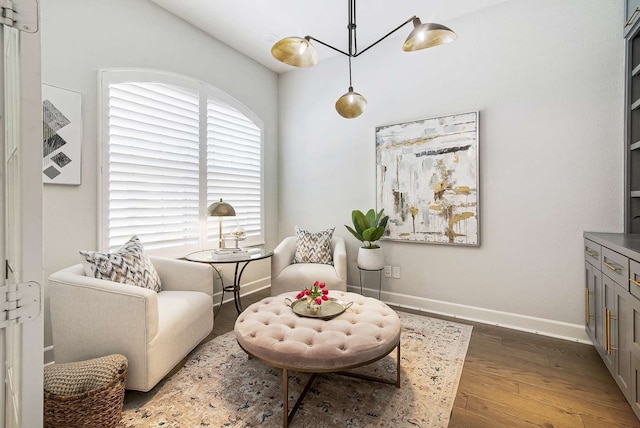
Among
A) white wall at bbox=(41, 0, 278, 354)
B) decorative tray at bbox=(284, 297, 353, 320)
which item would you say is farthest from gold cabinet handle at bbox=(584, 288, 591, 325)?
white wall at bbox=(41, 0, 278, 354)

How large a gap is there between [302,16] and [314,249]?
7.62ft

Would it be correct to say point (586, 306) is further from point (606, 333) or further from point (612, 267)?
point (612, 267)

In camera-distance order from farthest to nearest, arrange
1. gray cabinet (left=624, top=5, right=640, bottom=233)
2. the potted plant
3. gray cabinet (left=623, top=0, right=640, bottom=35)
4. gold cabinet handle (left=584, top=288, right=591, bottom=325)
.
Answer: the potted plant < gold cabinet handle (left=584, top=288, right=591, bottom=325) < gray cabinet (left=624, top=5, right=640, bottom=233) < gray cabinet (left=623, top=0, right=640, bottom=35)

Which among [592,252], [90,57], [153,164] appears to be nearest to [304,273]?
[153,164]

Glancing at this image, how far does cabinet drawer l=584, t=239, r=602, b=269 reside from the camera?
2096mm

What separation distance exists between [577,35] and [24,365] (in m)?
3.76

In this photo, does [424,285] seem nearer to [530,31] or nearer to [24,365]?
[530,31]

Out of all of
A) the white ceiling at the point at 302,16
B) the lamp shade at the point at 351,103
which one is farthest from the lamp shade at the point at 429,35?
the white ceiling at the point at 302,16

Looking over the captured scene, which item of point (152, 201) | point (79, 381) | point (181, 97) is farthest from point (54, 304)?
point (181, 97)

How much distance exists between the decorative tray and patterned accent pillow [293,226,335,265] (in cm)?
110

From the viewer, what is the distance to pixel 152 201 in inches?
109

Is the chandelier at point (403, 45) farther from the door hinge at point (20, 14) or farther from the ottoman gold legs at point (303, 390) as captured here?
the ottoman gold legs at point (303, 390)

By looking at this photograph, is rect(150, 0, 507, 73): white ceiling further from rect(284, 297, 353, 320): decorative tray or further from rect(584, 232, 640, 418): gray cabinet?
rect(284, 297, 353, 320): decorative tray

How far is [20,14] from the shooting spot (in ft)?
2.47
